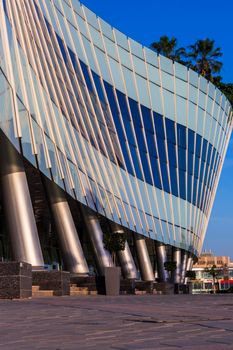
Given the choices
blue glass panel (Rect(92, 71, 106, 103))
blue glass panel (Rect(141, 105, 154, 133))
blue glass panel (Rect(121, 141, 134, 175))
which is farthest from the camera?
blue glass panel (Rect(141, 105, 154, 133))

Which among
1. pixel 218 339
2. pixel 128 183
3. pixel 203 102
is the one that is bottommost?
pixel 218 339

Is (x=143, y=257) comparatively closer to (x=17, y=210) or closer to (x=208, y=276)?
(x=17, y=210)

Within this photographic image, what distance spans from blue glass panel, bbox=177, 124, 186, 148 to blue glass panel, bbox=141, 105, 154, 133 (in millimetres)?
4177

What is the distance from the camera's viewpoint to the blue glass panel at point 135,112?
4328 centimetres

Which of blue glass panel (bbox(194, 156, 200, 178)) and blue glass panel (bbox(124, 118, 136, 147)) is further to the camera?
blue glass panel (bbox(194, 156, 200, 178))

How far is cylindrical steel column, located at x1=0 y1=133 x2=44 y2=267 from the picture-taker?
77.7ft

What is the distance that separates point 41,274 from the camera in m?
24.0

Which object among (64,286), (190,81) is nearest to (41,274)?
(64,286)

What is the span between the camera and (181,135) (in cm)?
4959

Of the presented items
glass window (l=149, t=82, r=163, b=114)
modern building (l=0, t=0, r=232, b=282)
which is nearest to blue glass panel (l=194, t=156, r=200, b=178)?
modern building (l=0, t=0, r=232, b=282)

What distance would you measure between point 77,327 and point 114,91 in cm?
3256

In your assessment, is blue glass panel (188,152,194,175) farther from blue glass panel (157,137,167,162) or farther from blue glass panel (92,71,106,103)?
blue glass panel (92,71,106,103)

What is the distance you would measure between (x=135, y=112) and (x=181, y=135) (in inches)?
282

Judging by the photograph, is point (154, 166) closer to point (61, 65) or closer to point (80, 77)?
point (80, 77)
